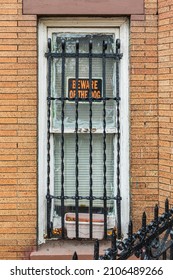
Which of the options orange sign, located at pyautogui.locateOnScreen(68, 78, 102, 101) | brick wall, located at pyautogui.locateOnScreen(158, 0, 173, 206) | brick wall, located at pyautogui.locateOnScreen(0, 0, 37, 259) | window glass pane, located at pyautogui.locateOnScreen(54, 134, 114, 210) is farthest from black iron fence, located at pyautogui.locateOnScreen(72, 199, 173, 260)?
orange sign, located at pyautogui.locateOnScreen(68, 78, 102, 101)

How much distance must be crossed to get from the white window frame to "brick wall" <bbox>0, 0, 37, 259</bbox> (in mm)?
129

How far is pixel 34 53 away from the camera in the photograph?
4574 millimetres

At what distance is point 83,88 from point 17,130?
2.75ft

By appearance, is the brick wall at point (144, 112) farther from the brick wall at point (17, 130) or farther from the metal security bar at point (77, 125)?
the brick wall at point (17, 130)

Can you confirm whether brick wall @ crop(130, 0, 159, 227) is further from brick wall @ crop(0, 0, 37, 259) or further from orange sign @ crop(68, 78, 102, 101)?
brick wall @ crop(0, 0, 37, 259)

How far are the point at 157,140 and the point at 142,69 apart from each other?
766 millimetres

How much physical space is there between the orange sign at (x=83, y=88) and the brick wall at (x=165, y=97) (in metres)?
0.66

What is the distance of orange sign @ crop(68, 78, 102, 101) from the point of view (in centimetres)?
468

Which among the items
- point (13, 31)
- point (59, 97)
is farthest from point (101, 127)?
point (13, 31)

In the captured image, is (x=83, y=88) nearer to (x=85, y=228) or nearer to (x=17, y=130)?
(x=17, y=130)

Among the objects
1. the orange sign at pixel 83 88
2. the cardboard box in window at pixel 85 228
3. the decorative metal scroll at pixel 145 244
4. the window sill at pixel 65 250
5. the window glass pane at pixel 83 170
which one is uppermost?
the orange sign at pixel 83 88

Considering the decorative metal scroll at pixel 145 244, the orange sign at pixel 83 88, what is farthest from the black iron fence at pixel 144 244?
the orange sign at pixel 83 88

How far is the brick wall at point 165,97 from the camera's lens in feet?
14.7
